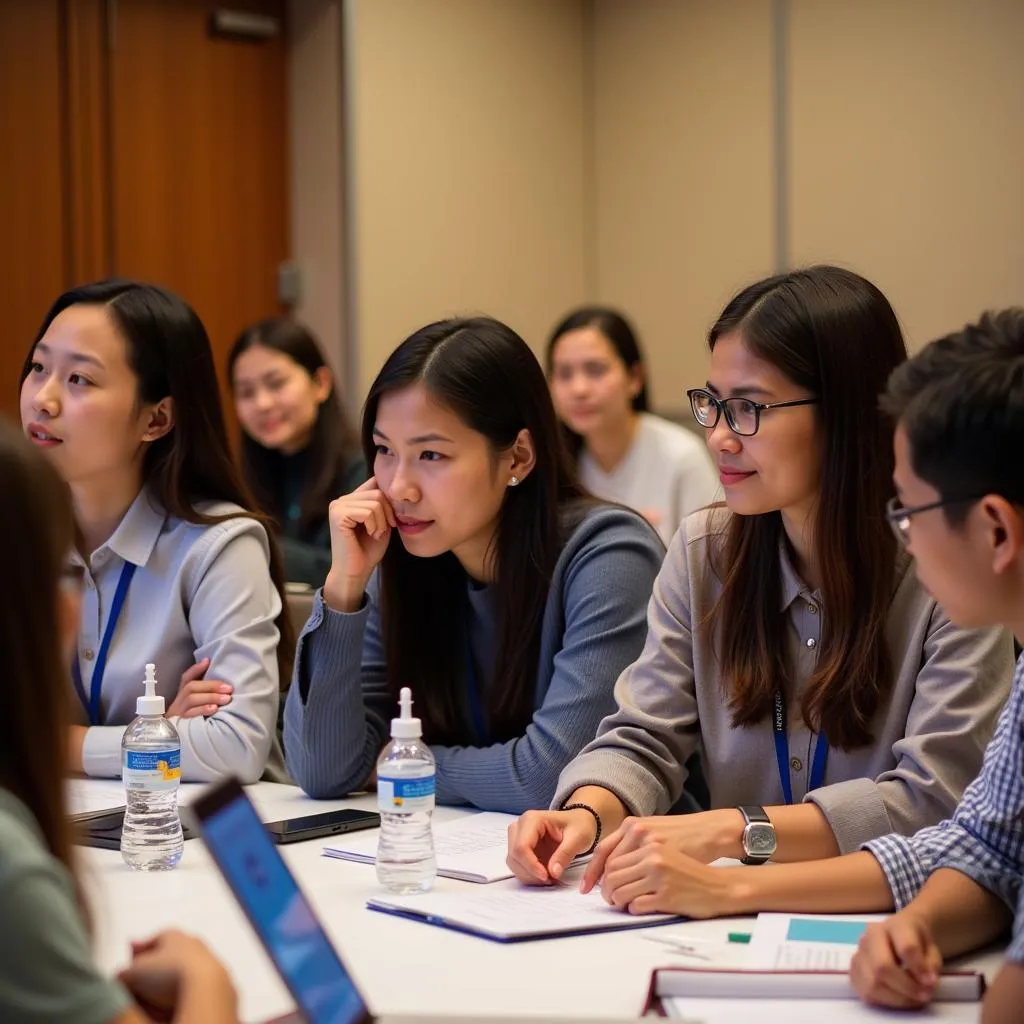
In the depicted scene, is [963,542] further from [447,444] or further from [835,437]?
[447,444]

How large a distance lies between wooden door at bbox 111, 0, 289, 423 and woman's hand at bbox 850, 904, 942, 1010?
418 centimetres

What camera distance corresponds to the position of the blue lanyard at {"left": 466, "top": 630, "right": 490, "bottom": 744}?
227 centimetres

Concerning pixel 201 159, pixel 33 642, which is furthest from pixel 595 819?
pixel 201 159

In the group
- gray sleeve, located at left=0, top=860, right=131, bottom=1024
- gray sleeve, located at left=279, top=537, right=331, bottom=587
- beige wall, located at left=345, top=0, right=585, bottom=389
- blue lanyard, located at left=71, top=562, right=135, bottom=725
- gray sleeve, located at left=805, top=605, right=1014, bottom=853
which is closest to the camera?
gray sleeve, located at left=0, top=860, right=131, bottom=1024

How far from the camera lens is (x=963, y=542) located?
4.39 ft

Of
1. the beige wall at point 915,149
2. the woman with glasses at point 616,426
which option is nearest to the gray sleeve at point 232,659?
the woman with glasses at point 616,426

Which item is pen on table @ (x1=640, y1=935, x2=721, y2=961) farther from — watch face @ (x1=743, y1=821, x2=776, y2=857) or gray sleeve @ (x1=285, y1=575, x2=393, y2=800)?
gray sleeve @ (x1=285, y1=575, x2=393, y2=800)

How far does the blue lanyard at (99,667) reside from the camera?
96.7 inches

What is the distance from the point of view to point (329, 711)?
220cm

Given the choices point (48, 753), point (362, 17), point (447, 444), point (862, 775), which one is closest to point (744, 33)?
point (362, 17)

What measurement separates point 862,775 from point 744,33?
3976mm

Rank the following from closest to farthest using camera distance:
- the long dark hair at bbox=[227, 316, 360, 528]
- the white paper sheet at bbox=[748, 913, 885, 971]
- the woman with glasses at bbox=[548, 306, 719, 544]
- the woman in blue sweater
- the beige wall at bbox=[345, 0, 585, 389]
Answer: the white paper sheet at bbox=[748, 913, 885, 971] < the woman in blue sweater < the long dark hair at bbox=[227, 316, 360, 528] < the woman with glasses at bbox=[548, 306, 719, 544] < the beige wall at bbox=[345, 0, 585, 389]

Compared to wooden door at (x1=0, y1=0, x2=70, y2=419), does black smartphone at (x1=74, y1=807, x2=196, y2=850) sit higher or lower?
lower

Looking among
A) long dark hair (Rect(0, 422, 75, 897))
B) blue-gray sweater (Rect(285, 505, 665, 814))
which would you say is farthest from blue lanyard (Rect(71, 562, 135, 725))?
long dark hair (Rect(0, 422, 75, 897))
